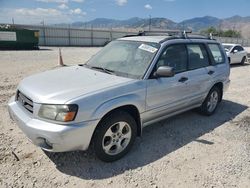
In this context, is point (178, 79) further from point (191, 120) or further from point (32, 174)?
point (32, 174)

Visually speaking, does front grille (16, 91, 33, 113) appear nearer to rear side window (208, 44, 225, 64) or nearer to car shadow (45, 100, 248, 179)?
car shadow (45, 100, 248, 179)

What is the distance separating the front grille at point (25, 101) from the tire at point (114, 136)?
0.93m

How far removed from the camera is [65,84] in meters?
3.41

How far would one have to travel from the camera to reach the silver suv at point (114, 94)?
9.82ft

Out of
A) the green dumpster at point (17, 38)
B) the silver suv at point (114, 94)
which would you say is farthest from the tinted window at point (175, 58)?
the green dumpster at point (17, 38)

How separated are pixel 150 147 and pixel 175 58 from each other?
1.65 m

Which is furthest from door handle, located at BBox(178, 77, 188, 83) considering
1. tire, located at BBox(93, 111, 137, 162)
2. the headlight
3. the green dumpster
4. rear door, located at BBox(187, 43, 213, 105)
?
the green dumpster

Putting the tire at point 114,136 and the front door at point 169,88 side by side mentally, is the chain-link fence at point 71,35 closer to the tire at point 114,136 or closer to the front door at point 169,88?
the front door at point 169,88

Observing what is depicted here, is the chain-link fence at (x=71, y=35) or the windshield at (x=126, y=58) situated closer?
the windshield at (x=126, y=58)

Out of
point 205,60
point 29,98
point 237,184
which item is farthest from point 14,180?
point 205,60

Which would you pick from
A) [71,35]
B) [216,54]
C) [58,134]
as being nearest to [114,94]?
[58,134]

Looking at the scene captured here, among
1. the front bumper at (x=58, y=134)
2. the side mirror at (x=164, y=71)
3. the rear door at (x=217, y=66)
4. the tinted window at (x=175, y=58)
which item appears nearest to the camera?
the front bumper at (x=58, y=134)

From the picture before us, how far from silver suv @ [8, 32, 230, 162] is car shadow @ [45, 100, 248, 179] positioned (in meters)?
0.18

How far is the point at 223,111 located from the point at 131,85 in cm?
348
